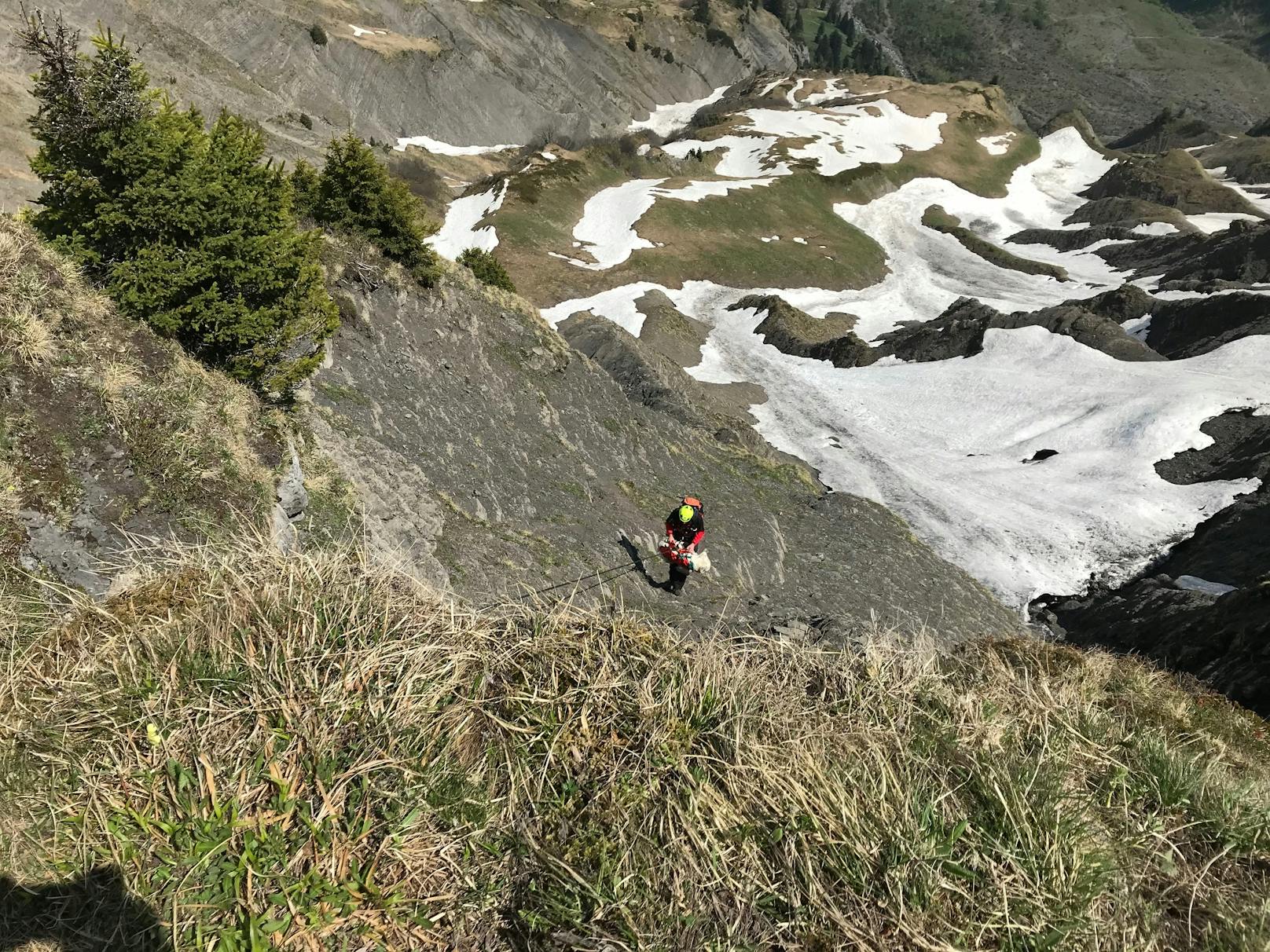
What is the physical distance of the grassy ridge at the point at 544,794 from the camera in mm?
3240

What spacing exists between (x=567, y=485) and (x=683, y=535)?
441 centimetres

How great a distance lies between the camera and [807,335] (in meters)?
52.7

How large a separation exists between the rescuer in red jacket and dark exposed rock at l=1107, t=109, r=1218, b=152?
513ft

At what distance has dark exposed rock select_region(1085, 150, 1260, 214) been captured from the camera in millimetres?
84812

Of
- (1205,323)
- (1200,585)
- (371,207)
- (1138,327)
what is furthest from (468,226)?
(1200,585)

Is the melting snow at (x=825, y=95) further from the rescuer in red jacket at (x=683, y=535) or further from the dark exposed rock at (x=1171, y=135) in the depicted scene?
the rescuer in red jacket at (x=683, y=535)

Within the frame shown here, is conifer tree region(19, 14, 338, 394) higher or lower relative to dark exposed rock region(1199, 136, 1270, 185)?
lower

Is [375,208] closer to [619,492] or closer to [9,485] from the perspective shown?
[619,492]

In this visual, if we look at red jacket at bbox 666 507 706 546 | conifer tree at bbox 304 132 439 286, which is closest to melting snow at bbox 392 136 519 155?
conifer tree at bbox 304 132 439 286

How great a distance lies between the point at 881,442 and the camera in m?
35.2

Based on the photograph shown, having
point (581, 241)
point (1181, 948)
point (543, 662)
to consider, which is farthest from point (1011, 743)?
point (581, 241)

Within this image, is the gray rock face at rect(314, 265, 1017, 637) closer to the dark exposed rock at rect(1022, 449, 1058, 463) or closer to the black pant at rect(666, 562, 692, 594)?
the black pant at rect(666, 562, 692, 594)

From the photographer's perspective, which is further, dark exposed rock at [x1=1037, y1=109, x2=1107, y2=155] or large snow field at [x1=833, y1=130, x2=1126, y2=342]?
dark exposed rock at [x1=1037, y1=109, x2=1107, y2=155]

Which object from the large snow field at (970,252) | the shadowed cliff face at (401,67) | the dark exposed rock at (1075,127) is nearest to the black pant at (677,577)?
the large snow field at (970,252)
